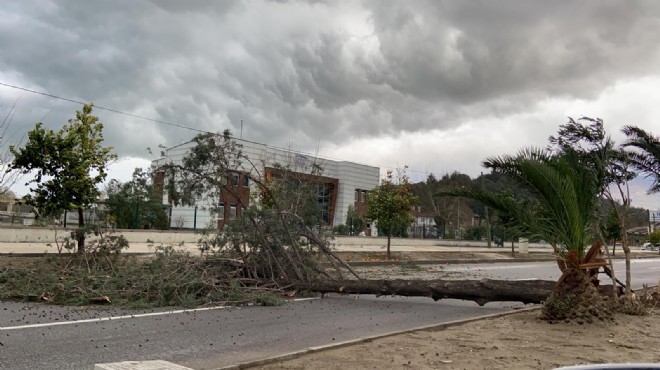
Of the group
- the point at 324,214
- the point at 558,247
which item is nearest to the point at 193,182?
the point at 324,214

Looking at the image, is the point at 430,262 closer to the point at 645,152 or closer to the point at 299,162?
the point at 299,162

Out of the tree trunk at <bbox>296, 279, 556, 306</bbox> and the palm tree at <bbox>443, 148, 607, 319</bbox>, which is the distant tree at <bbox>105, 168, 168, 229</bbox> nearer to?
the tree trunk at <bbox>296, 279, 556, 306</bbox>

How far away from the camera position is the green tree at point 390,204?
2508cm

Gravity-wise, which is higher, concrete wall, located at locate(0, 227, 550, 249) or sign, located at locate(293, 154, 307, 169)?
sign, located at locate(293, 154, 307, 169)

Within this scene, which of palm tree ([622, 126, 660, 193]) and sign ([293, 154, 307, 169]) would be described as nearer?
palm tree ([622, 126, 660, 193])

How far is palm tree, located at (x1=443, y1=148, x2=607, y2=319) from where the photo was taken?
8.17 m

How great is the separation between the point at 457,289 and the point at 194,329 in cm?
509

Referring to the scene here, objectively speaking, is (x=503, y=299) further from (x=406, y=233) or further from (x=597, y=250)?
(x=406, y=233)

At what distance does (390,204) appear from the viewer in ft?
82.1

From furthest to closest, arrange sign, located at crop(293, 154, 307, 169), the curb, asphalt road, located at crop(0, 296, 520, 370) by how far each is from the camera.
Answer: the curb
sign, located at crop(293, 154, 307, 169)
asphalt road, located at crop(0, 296, 520, 370)

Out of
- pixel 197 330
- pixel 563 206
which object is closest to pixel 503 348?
pixel 563 206

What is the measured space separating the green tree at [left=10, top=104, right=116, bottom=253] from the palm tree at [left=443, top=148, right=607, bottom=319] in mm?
12312

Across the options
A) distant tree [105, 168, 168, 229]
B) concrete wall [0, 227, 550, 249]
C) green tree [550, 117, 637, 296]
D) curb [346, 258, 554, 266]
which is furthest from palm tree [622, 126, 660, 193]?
distant tree [105, 168, 168, 229]

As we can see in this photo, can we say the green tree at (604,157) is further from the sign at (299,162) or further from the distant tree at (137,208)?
the distant tree at (137,208)
